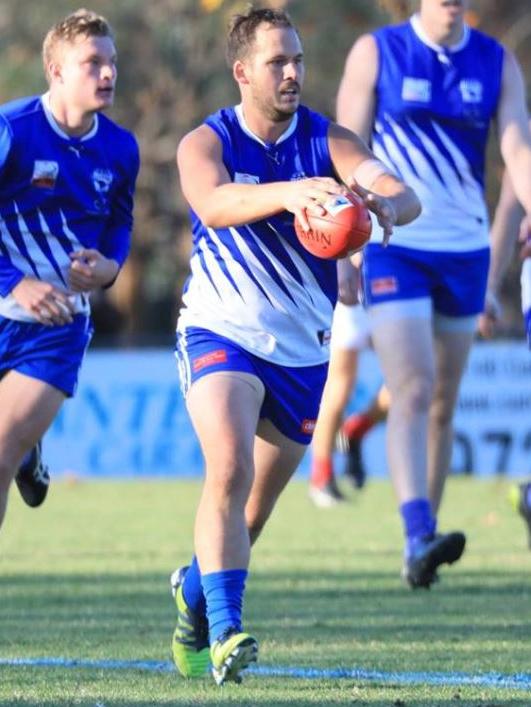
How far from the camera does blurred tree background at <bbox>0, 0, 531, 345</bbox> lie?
2781cm

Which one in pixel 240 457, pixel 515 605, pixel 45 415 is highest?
pixel 240 457

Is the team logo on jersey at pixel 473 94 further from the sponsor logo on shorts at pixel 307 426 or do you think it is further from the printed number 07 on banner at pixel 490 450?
the printed number 07 on banner at pixel 490 450

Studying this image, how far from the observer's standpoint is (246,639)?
5.63m

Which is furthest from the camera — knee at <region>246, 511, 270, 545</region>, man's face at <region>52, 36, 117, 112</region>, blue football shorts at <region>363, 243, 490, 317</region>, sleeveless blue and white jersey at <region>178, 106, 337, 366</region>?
blue football shorts at <region>363, 243, 490, 317</region>

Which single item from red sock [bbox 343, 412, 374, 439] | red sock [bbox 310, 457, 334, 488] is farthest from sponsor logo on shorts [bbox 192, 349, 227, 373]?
red sock [bbox 343, 412, 374, 439]

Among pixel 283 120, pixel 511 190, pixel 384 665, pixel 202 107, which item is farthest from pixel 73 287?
pixel 202 107

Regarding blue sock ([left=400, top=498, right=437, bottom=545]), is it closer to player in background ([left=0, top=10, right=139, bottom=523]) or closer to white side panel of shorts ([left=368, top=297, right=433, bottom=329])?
white side panel of shorts ([left=368, top=297, right=433, bottom=329])

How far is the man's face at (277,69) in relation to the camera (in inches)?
245

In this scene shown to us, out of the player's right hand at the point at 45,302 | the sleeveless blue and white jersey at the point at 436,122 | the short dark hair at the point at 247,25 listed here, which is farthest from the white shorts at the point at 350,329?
the short dark hair at the point at 247,25

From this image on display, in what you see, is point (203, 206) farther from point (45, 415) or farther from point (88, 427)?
point (88, 427)

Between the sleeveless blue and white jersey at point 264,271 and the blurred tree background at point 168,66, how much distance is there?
66.3 ft

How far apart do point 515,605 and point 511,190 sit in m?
2.19

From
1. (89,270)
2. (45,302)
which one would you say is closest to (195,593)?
(45,302)

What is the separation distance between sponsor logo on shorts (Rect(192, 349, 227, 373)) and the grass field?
101cm
